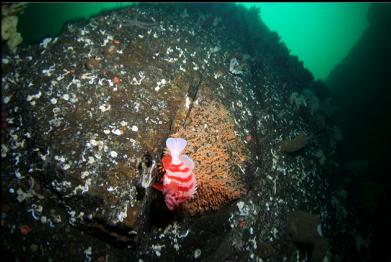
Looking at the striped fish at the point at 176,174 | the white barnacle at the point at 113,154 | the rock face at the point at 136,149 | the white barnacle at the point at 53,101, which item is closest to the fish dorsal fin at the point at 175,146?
the striped fish at the point at 176,174

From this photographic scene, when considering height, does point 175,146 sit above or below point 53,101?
above

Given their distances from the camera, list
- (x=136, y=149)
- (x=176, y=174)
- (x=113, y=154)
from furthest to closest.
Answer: (x=136, y=149)
(x=113, y=154)
(x=176, y=174)

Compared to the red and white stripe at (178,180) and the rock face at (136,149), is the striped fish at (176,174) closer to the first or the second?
the red and white stripe at (178,180)

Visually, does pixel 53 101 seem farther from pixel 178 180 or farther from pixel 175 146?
pixel 178 180

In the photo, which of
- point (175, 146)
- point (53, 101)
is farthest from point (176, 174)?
point (53, 101)

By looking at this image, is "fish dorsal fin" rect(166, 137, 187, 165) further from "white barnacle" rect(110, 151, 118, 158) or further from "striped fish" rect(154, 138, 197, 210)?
"white barnacle" rect(110, 151, 118, 158)

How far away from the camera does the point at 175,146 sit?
10.7 ft

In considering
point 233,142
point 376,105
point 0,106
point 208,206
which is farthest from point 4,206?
point 376,105

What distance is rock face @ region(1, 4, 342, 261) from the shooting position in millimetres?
3492

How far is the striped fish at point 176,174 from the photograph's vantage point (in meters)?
3.24

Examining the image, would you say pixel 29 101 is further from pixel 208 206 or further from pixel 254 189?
pixel 254 189

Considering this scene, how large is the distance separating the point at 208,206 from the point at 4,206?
2.89 m

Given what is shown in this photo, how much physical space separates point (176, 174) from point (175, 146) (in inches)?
14.0

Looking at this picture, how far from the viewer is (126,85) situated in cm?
434
